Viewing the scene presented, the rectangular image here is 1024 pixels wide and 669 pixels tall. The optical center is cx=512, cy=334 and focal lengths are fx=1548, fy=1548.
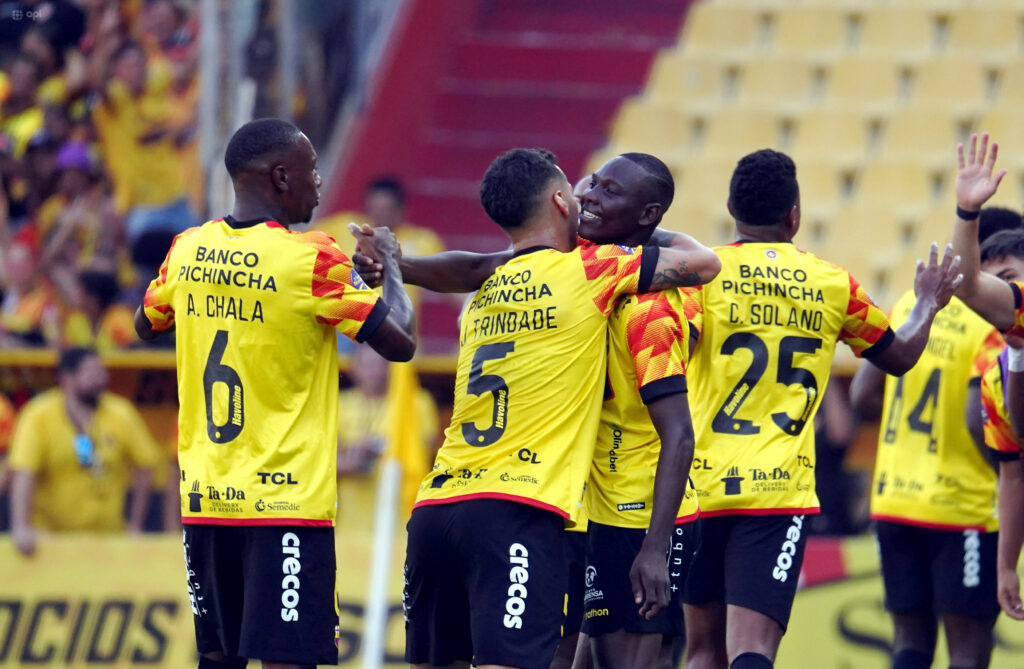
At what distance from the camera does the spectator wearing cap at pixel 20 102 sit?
13.3 meters

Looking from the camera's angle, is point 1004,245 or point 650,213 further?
point 1004,245

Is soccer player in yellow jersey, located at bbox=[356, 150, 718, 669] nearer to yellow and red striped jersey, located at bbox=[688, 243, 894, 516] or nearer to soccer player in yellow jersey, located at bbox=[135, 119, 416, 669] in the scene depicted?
soccer player in yellow jersey, located at bbox=[135, 119, 416, 669]

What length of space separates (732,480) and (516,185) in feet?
4.90

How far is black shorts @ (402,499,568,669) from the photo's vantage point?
4926 mm

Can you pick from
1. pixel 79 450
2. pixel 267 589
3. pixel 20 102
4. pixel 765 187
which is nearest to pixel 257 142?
pixel 267 589

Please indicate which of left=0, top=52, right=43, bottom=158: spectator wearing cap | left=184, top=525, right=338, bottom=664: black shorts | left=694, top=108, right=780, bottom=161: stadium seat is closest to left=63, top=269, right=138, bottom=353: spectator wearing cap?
left=0, top=52, right=43, bottom=158: spectator wearing cap

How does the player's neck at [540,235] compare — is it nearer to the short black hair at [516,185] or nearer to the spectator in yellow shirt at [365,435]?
the short black hair at [516,185]

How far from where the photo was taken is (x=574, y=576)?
5156 millimetres

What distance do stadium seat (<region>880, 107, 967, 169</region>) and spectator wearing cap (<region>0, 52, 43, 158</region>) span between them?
288 inches

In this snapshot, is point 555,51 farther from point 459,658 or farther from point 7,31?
point 459,658

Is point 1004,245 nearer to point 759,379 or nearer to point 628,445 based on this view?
point 759,379

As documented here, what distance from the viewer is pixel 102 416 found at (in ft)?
33.8

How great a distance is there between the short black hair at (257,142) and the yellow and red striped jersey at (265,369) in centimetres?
22

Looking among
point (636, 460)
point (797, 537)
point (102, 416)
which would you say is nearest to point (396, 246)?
point (636, 460)
